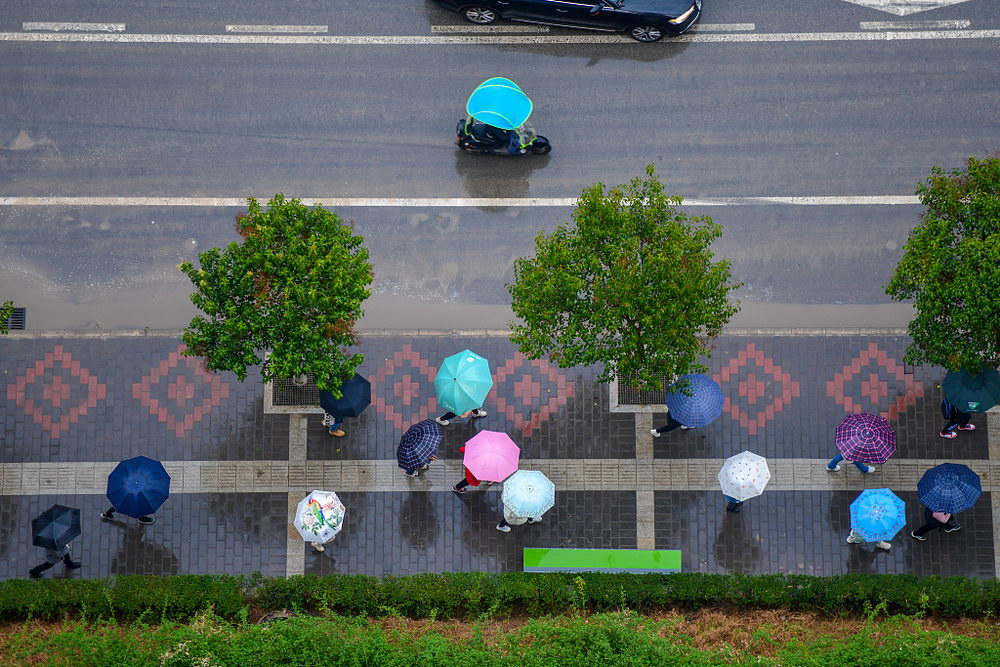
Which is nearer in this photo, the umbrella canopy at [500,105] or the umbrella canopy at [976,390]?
the umbrella canopy at [976,390]

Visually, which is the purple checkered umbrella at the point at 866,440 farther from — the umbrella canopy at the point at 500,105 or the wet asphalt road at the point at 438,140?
the umbrella canopy at the point at 500,105

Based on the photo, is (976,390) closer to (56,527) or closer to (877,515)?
(877,515)

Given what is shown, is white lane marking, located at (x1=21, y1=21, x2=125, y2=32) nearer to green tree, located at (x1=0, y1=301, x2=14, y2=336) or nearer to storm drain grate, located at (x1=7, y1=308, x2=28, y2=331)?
storm drain grate, located at (x1=7, y1=308, x2=28, y2=331)

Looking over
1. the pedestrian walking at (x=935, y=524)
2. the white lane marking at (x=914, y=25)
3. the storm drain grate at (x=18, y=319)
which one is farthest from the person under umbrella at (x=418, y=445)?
the white lane marking at (x=914, y=25)

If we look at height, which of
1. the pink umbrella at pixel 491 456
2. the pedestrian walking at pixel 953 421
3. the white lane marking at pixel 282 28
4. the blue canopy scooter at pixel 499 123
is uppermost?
the white lane marking at pixel 282 28

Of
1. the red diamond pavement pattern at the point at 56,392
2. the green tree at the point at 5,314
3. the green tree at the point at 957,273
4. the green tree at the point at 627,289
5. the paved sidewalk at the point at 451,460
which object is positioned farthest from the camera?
the red diamond pavement pattern at the point at 56,392

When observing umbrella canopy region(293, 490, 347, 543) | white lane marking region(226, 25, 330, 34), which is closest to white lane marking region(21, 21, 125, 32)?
white lane marking region(226, 25, 330, 34)

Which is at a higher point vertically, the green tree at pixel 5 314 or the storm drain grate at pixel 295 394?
the green tree at pixel 5 314
